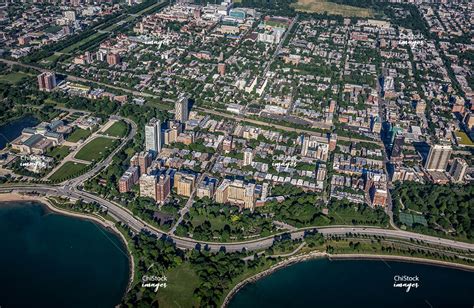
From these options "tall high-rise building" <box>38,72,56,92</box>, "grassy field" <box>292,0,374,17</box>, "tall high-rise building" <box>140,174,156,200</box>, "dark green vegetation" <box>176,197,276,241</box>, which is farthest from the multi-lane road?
"grassy field" <box>292,0,374,17</box>

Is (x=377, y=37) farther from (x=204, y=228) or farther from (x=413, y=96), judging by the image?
(x=204, y=228)

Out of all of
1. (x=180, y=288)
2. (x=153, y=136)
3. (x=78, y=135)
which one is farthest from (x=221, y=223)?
(x=78, y=135)

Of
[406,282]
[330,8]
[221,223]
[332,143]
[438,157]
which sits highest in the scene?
[330,8]

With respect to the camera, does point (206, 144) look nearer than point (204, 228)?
No

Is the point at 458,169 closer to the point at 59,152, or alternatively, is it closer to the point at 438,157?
the point at 438,157

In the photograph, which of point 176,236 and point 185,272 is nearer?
point 185,272

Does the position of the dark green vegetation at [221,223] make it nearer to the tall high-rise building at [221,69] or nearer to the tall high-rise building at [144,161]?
the tall high-rise building at [144,161]

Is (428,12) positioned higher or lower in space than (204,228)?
higher

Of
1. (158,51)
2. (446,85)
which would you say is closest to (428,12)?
(446,85)

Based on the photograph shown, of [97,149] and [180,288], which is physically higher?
[97,149]
